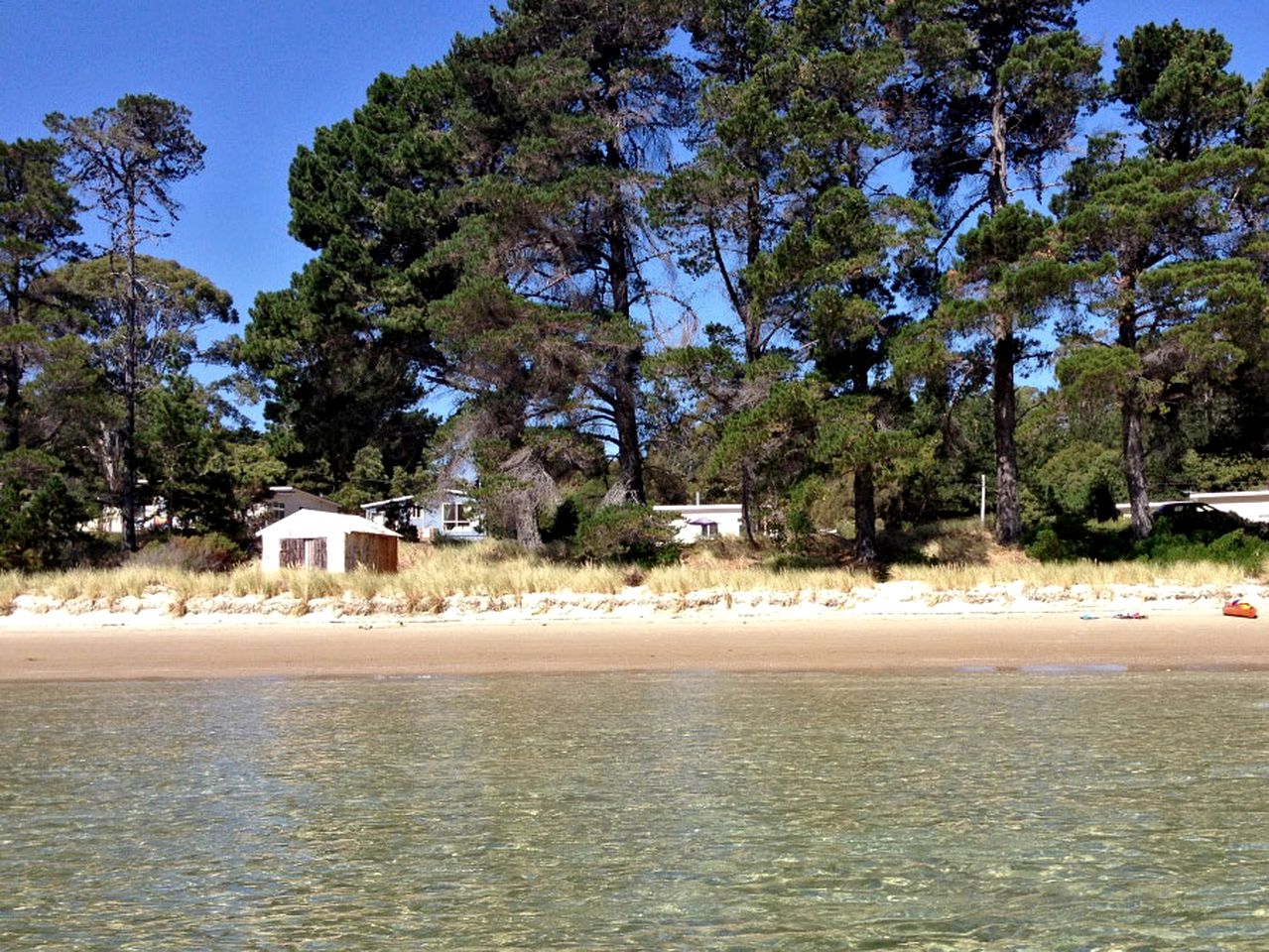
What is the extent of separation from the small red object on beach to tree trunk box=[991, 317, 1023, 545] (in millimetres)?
7816

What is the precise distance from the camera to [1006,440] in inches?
1041

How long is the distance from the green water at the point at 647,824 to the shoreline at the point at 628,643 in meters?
3.19

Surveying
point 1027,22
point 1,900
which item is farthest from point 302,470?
point 1,900

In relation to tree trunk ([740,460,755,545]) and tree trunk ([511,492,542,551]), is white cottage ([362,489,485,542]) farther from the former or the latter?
tree trunk ([740,460,755,545])

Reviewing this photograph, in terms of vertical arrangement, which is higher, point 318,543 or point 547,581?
point 318,543

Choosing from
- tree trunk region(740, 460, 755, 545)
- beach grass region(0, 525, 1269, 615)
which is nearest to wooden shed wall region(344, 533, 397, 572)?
beach grass region(0, 525, 1269, 615)

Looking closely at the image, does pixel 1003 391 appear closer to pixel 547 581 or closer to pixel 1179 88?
pixel 1179 88

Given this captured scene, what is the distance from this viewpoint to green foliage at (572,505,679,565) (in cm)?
2356

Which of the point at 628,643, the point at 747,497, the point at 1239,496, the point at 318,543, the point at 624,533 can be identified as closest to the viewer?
the point at 628,643

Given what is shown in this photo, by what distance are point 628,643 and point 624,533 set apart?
23.9ft

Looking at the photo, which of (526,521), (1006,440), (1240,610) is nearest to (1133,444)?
(1006,440)

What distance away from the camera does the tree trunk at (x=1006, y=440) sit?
85.8ft

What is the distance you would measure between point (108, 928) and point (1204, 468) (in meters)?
42.2

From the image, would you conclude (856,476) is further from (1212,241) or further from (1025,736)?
(1025,736)
